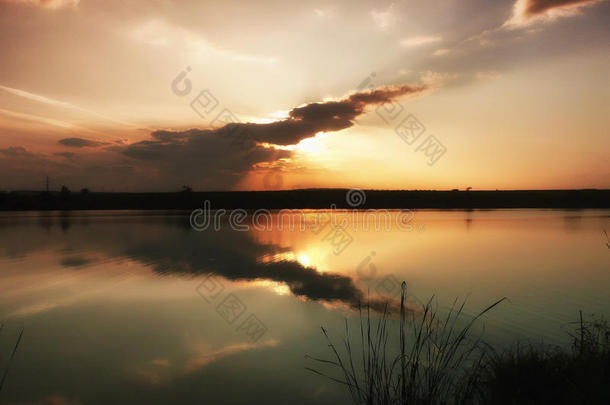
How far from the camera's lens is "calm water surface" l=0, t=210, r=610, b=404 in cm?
502

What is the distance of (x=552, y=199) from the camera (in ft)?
296

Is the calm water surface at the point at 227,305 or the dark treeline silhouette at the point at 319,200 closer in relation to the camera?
the calm water surface at the point at 227,305

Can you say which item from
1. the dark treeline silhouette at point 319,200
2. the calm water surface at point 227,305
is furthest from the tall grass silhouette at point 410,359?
the dark treeline silhouette at point 319,200

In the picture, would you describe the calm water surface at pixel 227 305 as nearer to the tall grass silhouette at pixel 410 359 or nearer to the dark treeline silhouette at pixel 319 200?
the tall grass silhouette at pixel 410 359

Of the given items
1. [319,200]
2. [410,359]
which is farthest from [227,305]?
[319,200]

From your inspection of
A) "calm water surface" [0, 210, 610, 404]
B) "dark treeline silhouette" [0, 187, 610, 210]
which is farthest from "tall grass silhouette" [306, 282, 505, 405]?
"dark treeline silhouette" [0, 187, 610, 210]

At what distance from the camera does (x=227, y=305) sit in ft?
27.9

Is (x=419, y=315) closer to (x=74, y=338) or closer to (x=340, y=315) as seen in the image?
(x=340, y=315)

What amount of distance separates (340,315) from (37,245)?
1765cm

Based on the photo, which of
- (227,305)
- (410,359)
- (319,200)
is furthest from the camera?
(319,200)

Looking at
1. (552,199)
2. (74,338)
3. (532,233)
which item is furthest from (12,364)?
(552,199)

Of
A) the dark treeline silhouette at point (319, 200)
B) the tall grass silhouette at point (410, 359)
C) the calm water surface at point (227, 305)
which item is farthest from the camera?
the dark treeline silhouette at point (319, 200)

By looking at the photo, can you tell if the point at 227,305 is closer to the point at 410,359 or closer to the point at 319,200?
the point at 410,359

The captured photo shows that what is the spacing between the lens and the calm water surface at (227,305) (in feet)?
16.5
